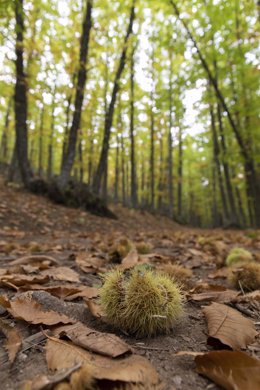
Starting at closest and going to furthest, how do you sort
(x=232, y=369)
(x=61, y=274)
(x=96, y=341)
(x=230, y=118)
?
(x=232, y=369), (x=96, y=341), (x=61, y=274), (x=230, y=118)

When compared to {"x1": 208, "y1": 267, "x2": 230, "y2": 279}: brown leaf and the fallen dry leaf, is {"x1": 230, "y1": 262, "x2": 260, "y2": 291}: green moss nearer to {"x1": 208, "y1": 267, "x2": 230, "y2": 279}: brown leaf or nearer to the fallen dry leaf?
{"x1": 208, "y1": 267, "x2": 230, "y2": 279}: brown leaf

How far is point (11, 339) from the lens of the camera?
133cm

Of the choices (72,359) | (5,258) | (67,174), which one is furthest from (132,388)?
(67,174)

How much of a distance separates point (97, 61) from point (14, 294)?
14.7 metres

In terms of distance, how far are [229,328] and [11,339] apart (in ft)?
3.06

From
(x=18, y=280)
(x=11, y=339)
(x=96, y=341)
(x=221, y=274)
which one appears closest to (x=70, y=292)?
(x=18, y=280)

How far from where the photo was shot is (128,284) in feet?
4.73

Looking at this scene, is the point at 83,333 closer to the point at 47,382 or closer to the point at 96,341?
the point at 96,341

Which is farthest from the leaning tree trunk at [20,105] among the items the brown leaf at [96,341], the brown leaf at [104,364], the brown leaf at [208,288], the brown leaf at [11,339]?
the brown leaf at [104,364]

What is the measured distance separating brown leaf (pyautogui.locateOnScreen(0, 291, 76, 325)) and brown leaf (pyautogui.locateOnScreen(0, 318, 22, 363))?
83mm

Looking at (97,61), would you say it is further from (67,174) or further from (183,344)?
(183,344)

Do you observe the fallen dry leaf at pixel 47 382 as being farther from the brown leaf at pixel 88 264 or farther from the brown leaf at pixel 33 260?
the brown leaf at pixel 33 260

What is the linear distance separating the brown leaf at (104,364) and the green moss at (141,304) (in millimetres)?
206

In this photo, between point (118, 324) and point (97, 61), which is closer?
point (118, 324)
